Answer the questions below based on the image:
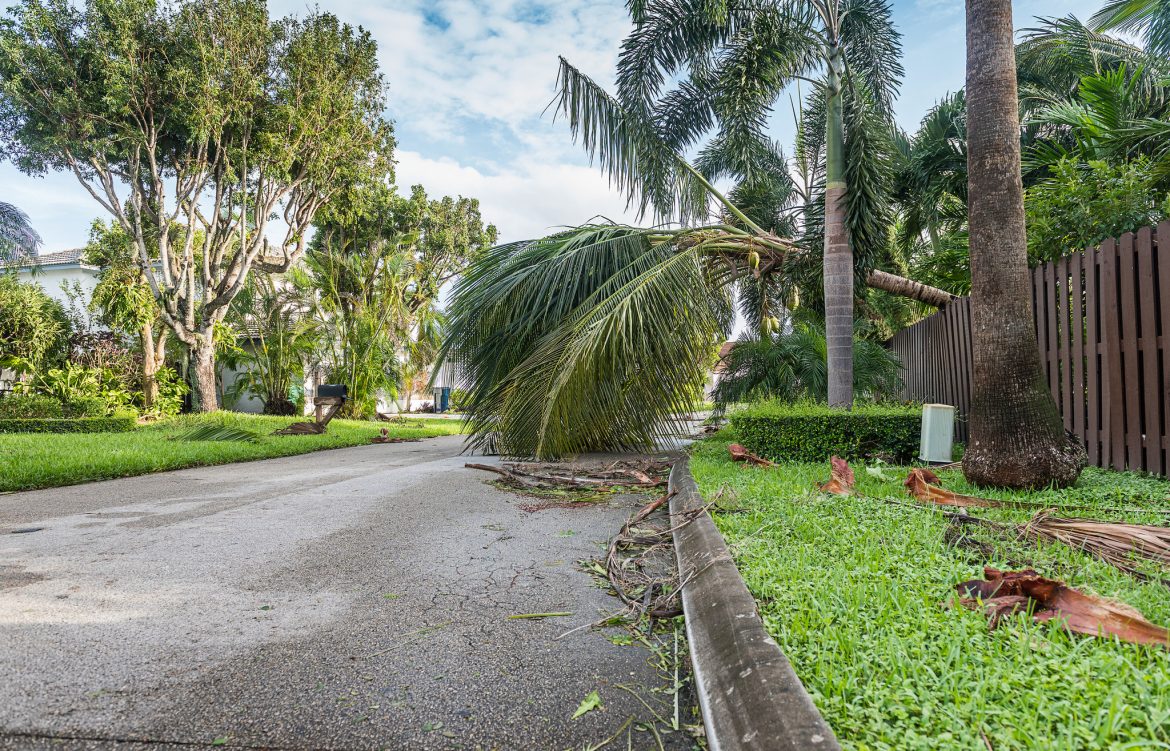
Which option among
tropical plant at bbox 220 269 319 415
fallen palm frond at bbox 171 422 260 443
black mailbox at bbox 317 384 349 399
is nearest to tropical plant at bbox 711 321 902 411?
fallen palm frond at bbox 171 422 260 443

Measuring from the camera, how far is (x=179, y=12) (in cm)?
1270

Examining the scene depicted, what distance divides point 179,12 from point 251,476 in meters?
11.9

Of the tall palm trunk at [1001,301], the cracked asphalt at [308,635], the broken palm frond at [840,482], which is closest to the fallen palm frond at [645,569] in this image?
the cracked asphalt at [308,635]

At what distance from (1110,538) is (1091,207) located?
4.51 m

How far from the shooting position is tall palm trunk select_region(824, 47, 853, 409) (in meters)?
7.16

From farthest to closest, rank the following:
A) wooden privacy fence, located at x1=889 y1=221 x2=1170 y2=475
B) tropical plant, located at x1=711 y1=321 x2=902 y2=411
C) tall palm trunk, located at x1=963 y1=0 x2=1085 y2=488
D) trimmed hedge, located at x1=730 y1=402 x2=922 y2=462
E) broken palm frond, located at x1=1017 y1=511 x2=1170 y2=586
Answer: tropical plant, located at x1=711 y1=321 x2=902 y2=411, trimmed hedge, located at x1=730 y1=402 x2=922 y2=462, wooden privacy fence, located at x1=889 y1=221 x2=1170 y2=475, tall palm trunk, located at x1=963 y1=0 x2=1085 y2=488, broken palm frond, located at x1=1017 y1=511 x2=1170 y2=586

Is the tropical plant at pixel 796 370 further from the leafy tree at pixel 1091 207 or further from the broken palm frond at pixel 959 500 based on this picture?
the broken palm frond at pixel 959 500

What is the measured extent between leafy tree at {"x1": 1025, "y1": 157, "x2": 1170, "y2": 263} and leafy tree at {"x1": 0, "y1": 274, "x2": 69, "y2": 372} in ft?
65.9

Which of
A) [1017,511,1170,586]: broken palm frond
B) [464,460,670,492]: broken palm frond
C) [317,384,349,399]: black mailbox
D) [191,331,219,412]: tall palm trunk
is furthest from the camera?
[191,331,219,412]: tall palm trunk

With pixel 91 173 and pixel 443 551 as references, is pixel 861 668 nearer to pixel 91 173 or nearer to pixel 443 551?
pixel 443 551

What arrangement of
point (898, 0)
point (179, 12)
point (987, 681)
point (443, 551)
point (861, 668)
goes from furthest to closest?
point (179, 12) → point (898, 0) → point (443, 551) → point (861, 668) → point (987, 681)

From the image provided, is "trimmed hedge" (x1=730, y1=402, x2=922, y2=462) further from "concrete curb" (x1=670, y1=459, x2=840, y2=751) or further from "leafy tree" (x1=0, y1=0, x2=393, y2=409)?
"leafy tree" (x1=0, y1=0, x2=393, y2=409)

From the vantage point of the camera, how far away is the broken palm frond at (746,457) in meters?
5.95

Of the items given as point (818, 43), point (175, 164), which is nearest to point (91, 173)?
point (175, 164)
